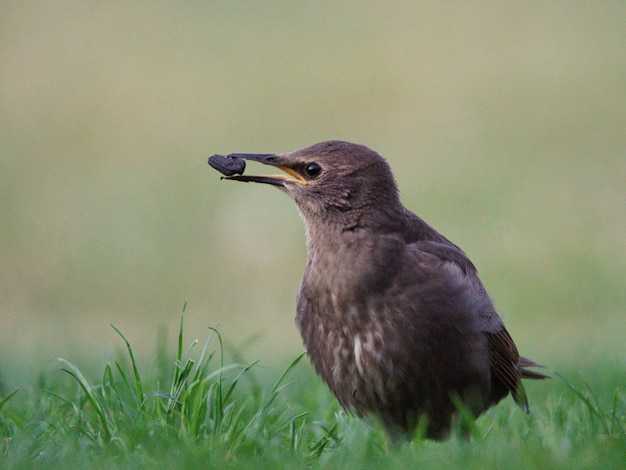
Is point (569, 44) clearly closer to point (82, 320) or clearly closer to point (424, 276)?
point (82, 320)

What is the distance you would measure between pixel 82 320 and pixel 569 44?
9846 mm

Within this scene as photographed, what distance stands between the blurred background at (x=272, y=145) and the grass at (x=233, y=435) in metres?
3.40

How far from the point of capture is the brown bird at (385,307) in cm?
539

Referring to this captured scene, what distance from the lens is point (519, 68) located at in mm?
17875

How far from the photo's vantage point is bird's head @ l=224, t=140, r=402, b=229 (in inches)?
230

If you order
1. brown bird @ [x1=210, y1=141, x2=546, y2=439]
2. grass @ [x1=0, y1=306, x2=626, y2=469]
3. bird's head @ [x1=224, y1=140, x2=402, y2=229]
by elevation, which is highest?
bird's head @ [x1=224, y1=140, x2=402, y2=229]

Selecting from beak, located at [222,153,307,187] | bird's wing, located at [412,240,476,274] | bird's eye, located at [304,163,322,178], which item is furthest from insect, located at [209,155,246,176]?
bird's wing, located at [412,240,476,274]

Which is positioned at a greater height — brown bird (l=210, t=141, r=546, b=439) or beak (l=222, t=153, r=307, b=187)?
beak (l=222, t=153, r=307, b=187)

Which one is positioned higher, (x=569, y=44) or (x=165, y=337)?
(x=569, y=44)

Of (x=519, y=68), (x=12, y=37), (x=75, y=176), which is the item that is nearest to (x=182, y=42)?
(x=12, y=37)

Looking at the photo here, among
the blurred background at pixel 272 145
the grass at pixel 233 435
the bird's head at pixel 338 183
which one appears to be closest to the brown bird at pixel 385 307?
the bird's head at pixel 338 183

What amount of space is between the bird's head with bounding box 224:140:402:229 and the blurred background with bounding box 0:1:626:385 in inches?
118

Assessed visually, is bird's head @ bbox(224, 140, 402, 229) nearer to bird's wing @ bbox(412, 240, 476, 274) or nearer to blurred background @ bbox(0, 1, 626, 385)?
bird's wing @ bbox(412, 240, 476, 274)

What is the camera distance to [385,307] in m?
5.41
